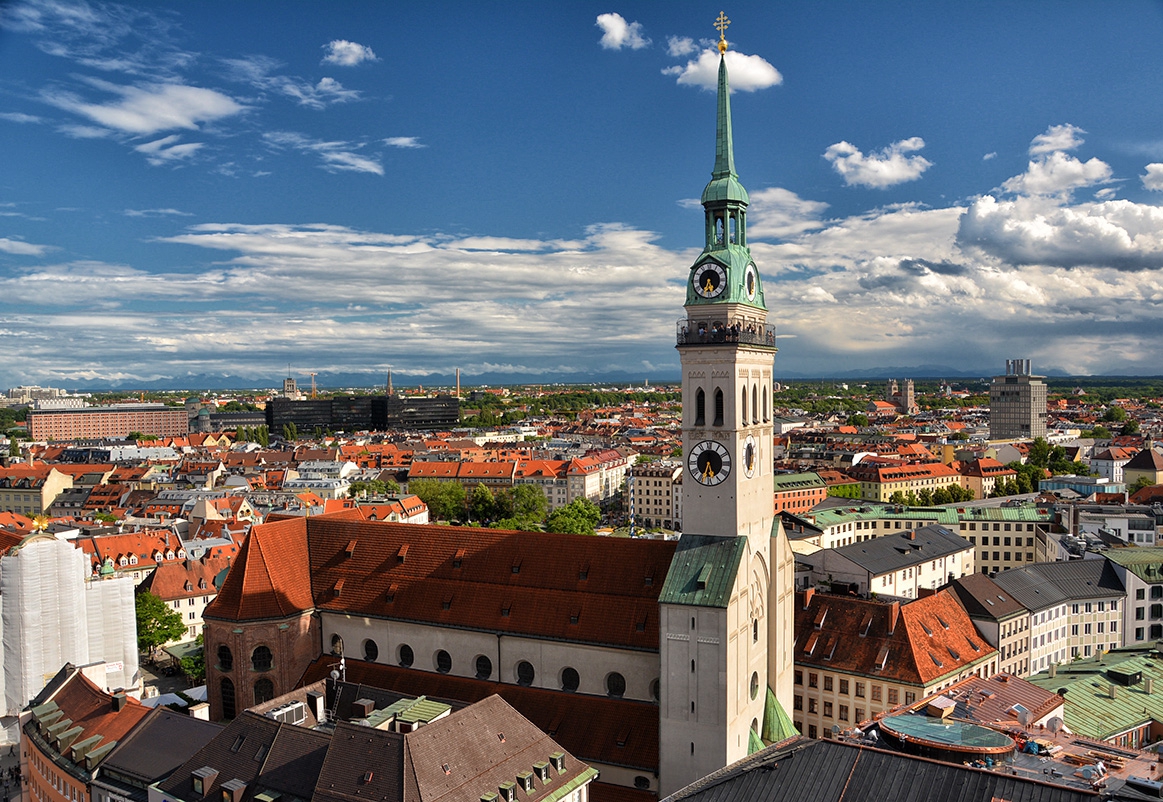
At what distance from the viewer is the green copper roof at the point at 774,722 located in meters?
44.6

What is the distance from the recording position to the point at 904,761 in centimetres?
2442

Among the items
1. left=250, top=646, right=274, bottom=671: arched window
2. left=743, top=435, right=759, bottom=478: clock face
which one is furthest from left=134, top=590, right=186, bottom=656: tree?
left=743, top=435, right=759, bottom=478: clock face

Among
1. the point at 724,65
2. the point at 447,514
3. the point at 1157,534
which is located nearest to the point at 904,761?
the point at 724,65

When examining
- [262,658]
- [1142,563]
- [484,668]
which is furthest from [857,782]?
[1142,563]

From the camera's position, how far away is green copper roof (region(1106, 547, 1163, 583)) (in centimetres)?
8344

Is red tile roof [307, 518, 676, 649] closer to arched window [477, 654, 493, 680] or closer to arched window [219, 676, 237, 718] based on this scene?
arched window [477, 654, 493, 680]

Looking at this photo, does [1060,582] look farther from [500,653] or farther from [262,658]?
[262,658]

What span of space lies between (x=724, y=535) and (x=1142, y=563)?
207 ft

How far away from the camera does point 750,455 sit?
43469mm

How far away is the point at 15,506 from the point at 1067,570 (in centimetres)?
16254

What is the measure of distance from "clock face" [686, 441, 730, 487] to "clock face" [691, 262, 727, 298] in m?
7.28

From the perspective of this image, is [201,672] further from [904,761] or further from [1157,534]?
[1157,534]

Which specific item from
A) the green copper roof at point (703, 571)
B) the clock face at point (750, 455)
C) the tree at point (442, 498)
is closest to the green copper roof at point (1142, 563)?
the clock face at point (750, 455)

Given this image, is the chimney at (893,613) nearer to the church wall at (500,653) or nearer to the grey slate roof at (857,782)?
the church wall at (500,653)
